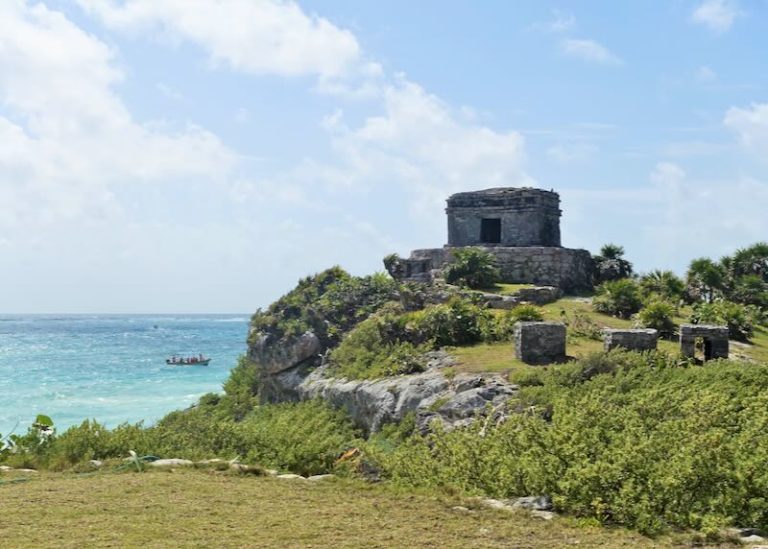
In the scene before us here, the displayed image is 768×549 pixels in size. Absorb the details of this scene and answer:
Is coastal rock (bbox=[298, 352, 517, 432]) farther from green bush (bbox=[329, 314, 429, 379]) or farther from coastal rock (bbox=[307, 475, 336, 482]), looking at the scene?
coastal rock (bbox=[307, 475, 336, 482])

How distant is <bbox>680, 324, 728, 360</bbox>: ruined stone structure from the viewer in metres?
17.9

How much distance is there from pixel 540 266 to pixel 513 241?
7.12ft

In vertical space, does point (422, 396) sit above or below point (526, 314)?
below

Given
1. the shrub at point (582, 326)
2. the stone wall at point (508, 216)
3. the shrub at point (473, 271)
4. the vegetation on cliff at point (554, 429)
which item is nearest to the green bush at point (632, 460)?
the vegetation on cliff at point (554, 429)

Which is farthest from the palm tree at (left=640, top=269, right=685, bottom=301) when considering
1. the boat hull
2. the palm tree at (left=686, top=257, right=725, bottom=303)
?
the boat hull

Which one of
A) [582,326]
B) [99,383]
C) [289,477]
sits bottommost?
[99,383]

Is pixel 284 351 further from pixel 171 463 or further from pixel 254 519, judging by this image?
pixel 254 519

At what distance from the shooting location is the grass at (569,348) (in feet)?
58.9

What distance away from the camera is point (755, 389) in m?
13.4

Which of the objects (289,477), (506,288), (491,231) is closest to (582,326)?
(506,288)

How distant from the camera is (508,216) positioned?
30500mm

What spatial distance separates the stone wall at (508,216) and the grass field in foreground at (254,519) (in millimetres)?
21650

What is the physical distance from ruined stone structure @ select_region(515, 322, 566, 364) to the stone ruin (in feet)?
33.7

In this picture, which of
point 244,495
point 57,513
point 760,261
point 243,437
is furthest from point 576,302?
point 57,513
